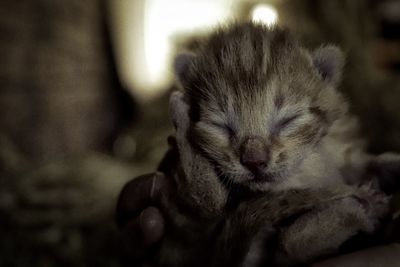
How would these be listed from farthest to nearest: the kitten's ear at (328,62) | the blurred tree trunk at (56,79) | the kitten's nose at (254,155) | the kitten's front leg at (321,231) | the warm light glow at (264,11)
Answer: the blurred tree trunk at (56,79), the warm light glow at (264,11), the kitten's ear at (328,62), the kitten's nose at (254,155), the kitten's front leg at (321,231)

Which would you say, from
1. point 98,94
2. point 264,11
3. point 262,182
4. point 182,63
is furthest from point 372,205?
point 98,94

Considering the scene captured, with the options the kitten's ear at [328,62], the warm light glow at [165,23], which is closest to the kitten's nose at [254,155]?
the kitten's ear at [328,62]

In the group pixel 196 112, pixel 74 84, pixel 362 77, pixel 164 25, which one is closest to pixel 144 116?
pixel 74 84

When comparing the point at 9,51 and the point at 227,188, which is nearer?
the point at 227,188

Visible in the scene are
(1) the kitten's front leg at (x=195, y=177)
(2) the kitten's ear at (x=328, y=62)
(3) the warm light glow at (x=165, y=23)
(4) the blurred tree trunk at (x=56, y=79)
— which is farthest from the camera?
(3) the warm light glow at (x=165, y=23)

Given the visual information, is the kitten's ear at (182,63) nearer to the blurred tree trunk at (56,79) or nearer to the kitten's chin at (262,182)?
the kitten's chin at (262,182)

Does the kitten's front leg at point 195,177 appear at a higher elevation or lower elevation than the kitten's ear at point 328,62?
lower

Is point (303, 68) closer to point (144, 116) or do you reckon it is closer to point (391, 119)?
point (391, 119)

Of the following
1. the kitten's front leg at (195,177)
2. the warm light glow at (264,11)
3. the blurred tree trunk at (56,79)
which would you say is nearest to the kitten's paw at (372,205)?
the kitten's front leg at (195,177)

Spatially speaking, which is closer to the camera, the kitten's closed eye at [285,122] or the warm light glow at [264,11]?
the kitten's closed eye at [285,122]
